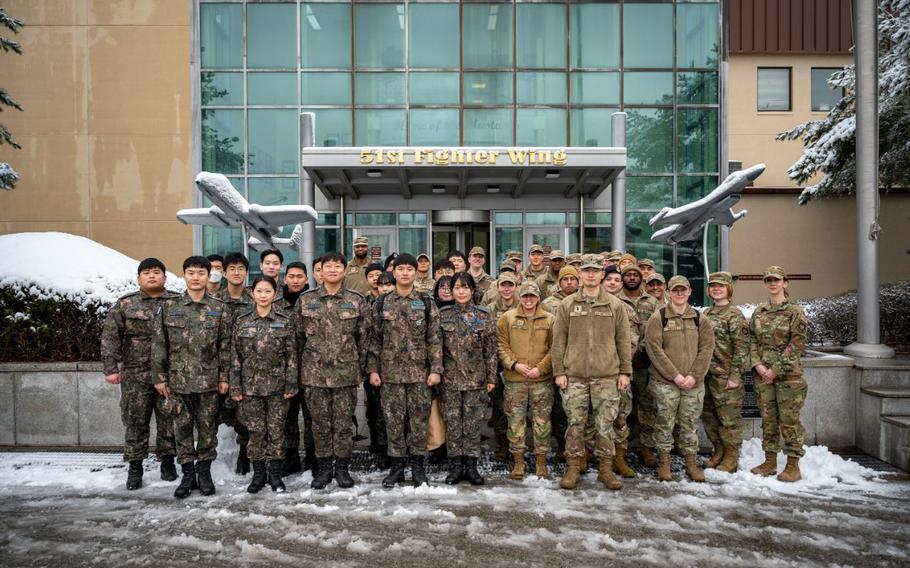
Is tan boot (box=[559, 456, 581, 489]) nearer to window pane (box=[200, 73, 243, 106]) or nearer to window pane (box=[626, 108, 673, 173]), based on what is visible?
window pane (box=[626, 108, 673, 173])

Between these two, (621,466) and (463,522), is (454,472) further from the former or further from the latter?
(621,466)

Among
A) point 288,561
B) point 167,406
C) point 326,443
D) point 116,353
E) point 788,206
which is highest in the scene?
point 788,206

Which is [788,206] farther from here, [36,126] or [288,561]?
[36,126]

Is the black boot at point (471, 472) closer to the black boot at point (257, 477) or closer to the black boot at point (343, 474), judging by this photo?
the black boot at point (343, 474)

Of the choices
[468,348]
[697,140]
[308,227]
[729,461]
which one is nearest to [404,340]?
[468,348]

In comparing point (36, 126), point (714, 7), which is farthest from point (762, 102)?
point (36, 126)

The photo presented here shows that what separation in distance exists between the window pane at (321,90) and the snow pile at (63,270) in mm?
9659

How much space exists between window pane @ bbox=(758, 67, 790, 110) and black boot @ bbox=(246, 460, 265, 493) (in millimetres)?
19981

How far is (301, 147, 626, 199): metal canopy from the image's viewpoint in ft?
40.5

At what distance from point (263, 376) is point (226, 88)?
539 inches

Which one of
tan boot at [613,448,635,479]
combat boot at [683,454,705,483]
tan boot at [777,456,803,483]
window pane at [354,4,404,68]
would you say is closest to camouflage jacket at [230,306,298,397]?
tan boot at [613,448,635,479]

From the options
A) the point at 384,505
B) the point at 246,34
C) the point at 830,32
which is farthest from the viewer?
the point at 830,32

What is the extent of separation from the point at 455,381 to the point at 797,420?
343 centimetres

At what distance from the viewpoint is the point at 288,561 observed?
3975 mm
